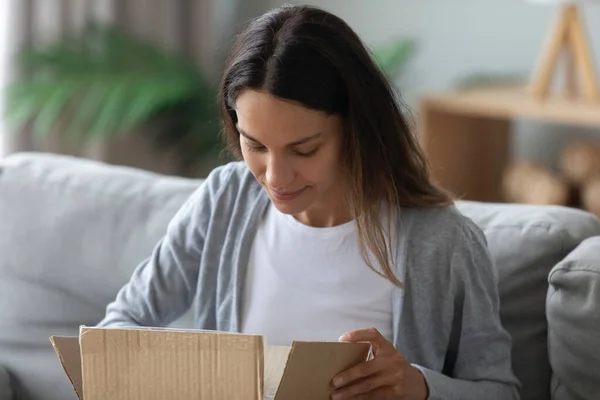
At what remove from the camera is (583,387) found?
139cm

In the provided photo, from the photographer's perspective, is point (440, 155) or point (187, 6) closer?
point (440, 155)

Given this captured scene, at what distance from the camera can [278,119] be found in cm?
126

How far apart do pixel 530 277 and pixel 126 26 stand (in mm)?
2239

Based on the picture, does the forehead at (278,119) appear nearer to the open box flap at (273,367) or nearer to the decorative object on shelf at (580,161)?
the open box flap at (273,367)

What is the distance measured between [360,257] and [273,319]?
149mm

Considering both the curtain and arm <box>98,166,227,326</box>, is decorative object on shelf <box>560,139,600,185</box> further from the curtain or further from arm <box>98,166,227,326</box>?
arm <box>98,166,227,326</box>

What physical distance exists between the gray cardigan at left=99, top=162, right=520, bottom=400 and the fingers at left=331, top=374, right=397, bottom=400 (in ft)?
0.26

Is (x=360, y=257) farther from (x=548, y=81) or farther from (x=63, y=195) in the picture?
(x=548, y=81)

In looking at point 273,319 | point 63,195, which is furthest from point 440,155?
point 273,319

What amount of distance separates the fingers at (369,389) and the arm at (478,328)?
0.13m

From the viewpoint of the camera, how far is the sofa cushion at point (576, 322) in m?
1.37

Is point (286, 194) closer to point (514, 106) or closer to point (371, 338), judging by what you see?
point (371, 338)

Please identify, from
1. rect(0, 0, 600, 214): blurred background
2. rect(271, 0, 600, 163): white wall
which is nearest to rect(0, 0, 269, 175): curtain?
rect(0, 0, 600, 214): blurred background

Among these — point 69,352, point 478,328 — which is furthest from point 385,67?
point 69,352
